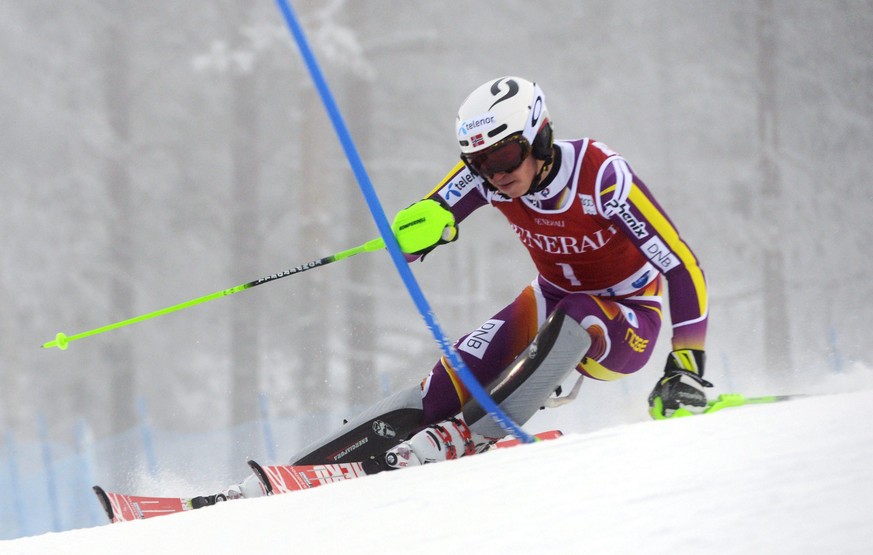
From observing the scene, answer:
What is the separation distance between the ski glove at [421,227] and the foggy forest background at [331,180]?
8671 millimetres

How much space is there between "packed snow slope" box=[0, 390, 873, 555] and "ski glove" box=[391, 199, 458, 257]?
99cm

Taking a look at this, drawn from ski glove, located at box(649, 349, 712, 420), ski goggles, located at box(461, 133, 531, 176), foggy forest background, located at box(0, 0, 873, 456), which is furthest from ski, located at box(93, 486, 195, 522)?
foggy forest background, located at box(0, 0, 873, 456)

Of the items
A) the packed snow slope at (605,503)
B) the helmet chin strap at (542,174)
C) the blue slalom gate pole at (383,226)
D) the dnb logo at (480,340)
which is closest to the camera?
the packed snow slope at (605,503)

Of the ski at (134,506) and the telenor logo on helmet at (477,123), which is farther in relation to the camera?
the ski at (134,506)

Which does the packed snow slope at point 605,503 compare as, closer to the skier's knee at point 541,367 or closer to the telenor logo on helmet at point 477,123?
the skier's knee at point 541,367

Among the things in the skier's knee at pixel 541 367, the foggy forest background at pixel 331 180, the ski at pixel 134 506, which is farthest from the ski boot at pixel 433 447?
the foggy forest background at pixel 331 180

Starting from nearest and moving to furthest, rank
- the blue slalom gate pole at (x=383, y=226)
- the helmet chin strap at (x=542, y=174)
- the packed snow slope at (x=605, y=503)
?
the packed snow slope at (x=605, y=503) < the blue slalom gate pole at (x=383, y=226) < the helmet chin strap at (x=542, y=174)

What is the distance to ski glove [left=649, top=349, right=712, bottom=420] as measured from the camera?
10.4 ft

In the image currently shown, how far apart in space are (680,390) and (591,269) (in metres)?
0.72

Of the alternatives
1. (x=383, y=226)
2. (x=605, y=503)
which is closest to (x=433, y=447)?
(x=383, y=226)

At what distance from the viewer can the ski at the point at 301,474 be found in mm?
3262

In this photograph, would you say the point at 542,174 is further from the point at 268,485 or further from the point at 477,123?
the point at 268,485

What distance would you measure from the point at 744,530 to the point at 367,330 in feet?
36.8

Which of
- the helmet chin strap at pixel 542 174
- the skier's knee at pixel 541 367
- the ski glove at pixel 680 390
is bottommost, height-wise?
the ski glove at pixel 680 390
